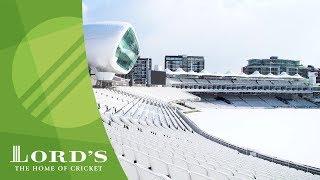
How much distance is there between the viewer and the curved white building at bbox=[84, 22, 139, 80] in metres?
44.9

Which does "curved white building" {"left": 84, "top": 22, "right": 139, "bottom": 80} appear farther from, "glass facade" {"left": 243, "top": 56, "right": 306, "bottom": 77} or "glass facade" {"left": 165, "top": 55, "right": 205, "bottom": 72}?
"glass facade" {"left": 165, "top": 55, "right": 205, "bottom": 72}

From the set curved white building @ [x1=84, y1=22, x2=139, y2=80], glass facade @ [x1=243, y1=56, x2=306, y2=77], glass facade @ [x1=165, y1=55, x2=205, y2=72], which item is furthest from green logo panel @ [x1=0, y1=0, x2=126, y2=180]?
glass facade @ [x1=165, y1=55, x2=205, y2=72]

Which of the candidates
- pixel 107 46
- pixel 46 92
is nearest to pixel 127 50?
pixel 107 46

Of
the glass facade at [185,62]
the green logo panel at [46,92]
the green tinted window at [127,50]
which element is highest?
the green logo panel at [46,92]

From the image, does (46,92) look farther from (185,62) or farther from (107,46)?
(185,62)

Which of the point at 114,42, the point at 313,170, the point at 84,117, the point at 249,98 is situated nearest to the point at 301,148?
the point at 313,170

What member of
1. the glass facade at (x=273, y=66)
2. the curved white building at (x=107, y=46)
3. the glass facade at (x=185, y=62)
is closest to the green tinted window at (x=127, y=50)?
the curved white building at (x=107, y=46)

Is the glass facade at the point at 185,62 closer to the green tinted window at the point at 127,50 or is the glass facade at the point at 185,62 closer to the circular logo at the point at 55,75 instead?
the green tinted window at the point at 127,50

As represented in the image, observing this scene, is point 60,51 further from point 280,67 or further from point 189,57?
point 189,57

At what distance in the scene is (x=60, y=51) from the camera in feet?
16.3

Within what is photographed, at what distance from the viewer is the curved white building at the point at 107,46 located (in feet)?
147

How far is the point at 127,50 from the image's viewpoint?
4856 cm

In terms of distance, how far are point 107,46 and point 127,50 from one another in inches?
164

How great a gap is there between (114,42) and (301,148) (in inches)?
1076
